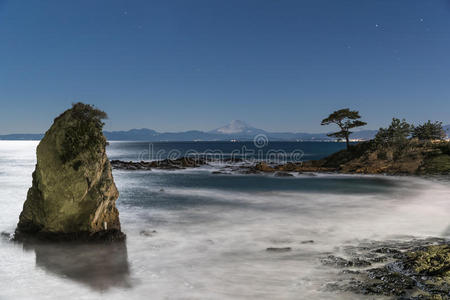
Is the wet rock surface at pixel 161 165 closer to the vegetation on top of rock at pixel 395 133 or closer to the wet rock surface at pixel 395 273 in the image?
the vegetation on top of rock at pixel 395 133

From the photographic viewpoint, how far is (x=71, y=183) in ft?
28.4

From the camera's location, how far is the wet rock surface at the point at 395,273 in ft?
18.5

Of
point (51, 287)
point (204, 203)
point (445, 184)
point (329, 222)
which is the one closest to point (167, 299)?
point (51, 287)

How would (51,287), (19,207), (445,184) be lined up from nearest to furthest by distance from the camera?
(51,287) < (19,207) < (445,184)

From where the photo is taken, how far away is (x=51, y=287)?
6.54m

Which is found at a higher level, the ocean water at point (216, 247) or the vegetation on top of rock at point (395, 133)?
the vegetation on top of rock at point (395, 133)

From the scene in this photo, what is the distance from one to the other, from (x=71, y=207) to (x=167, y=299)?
14.1 ft

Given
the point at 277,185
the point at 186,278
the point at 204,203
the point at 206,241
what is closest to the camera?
the point at 186,278

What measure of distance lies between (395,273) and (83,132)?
8.47m

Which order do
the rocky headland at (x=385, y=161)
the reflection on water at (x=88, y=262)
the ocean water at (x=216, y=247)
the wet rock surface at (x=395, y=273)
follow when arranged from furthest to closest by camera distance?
the rocky headland at (x=385, y=161) → the reflection on water at (x=88, y=262) → the ocean water at (x=216, y=247) → the wet rock surface at (x=395, y=273)

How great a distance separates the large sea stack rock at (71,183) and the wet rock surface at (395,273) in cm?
639

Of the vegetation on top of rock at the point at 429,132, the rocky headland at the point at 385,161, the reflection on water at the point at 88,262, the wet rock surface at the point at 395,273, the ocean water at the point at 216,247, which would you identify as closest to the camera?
the wet rock surface at the point at 395,273

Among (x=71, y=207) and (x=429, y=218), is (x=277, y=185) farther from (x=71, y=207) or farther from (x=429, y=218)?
(x=71, y=207)

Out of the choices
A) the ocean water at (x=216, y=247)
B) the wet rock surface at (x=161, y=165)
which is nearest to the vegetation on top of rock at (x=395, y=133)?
the ocean water at (x=216, y=247)
